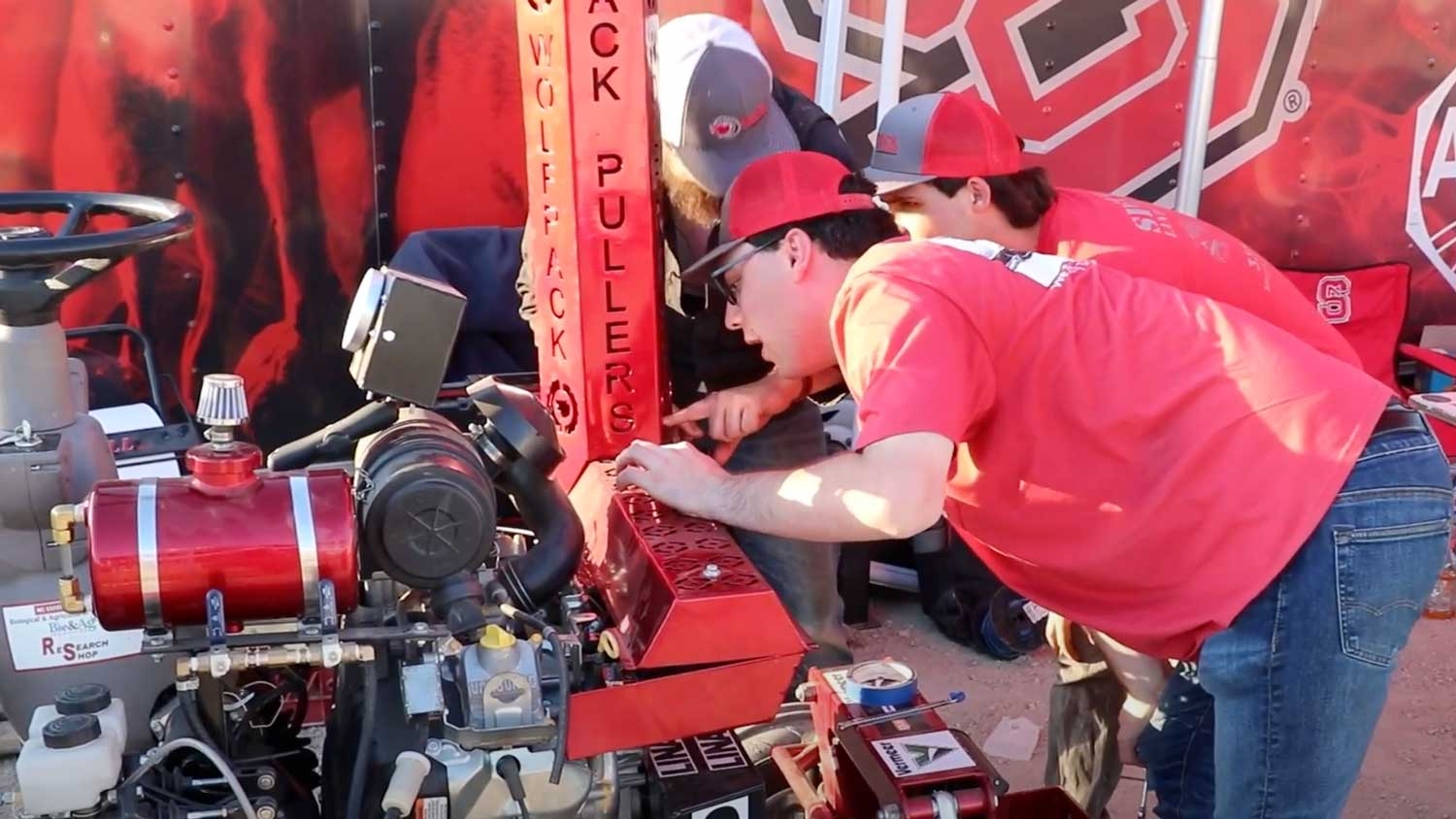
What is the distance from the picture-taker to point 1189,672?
2344mm

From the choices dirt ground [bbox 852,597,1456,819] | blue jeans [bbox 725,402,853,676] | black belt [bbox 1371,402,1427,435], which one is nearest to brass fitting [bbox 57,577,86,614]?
blue jeans [bbox 725,402,853,676]

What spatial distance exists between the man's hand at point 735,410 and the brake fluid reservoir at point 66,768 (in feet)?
3.60

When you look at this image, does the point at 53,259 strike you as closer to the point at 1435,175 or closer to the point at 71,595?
the point at 71,595

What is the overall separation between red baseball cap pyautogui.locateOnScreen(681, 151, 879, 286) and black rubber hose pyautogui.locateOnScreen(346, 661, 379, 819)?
841 mm

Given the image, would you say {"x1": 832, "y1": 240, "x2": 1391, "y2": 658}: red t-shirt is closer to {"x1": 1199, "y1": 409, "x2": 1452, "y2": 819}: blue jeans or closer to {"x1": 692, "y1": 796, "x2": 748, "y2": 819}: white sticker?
{"x1": 1199, "y1": 409, "x2": 1452, "y2": 819}: blue jeans

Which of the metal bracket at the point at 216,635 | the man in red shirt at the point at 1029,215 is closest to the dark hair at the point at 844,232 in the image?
the man in red shirt at the point at 1029,215

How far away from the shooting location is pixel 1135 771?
3273 mm

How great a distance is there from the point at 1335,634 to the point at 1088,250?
778 mm

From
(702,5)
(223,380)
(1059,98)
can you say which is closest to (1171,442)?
(223,380)

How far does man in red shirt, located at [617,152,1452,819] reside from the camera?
1843mm

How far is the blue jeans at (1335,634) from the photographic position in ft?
6.12

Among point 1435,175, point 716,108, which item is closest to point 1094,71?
point 1435,175

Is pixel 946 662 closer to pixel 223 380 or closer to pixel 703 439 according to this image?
pixel 703 439

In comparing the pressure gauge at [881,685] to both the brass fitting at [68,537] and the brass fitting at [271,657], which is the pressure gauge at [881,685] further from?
the brass fitting at [68,537]
